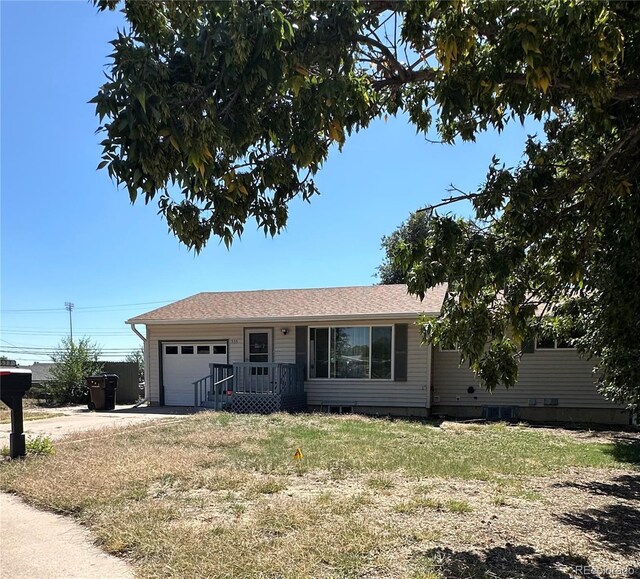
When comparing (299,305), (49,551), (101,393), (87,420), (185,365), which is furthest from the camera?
(185,365)

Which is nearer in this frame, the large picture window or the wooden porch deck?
the wooden porch deck

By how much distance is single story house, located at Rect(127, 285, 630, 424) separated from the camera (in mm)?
13500

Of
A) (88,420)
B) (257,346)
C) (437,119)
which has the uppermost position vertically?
(437,119)

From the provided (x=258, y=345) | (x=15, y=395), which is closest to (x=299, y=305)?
(x=258, y=345)

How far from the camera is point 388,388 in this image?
46.4ft

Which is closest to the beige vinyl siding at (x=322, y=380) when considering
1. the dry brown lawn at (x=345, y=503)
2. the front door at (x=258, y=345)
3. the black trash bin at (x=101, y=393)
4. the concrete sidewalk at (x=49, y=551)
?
the front door at (x=258, y=345)

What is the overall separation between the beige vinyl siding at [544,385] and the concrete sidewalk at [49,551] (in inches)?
439

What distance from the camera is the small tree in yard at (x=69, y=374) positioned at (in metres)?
17.7

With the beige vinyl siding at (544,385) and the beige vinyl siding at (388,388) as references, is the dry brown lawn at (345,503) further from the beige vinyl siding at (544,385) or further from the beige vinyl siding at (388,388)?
the beige vinyl siding at (388,388)

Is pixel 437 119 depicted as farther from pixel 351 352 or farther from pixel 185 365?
pixel 185 365

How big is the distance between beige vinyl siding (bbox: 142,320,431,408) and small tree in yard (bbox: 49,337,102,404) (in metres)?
2.97

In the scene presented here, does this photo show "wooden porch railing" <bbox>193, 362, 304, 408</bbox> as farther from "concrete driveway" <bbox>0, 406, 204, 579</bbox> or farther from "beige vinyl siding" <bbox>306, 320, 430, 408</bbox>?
"concrete driveway" <bbox>0, 406, 204, 579</bbox>

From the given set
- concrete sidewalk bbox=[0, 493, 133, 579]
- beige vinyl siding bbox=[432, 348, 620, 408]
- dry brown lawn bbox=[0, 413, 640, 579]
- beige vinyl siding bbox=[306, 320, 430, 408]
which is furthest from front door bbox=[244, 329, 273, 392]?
concrete sidewalk bbox=[0, 493, 133, 579]

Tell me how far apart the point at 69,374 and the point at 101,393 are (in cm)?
246
